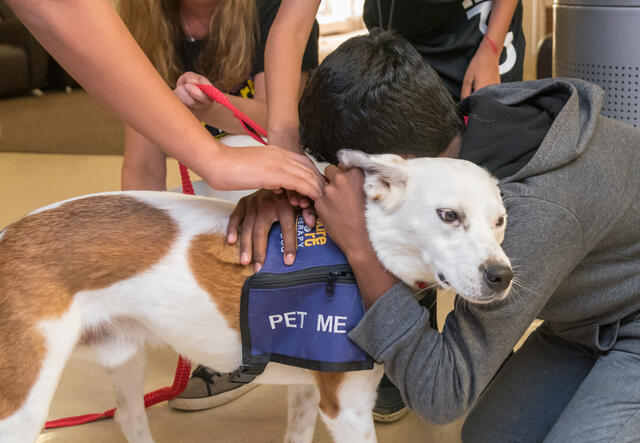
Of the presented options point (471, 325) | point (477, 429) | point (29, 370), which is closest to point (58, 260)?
point (29, 370)

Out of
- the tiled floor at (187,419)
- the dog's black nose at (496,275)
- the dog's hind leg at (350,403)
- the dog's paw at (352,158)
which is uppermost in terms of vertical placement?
the dog's paw at (352,158)

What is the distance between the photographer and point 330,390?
56.7 inches

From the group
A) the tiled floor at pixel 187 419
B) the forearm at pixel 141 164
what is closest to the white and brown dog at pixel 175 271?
the tiled floor at pixel 187 419

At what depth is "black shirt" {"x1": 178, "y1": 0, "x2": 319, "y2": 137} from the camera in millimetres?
2385

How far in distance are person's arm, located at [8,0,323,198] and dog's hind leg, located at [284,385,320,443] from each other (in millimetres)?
598

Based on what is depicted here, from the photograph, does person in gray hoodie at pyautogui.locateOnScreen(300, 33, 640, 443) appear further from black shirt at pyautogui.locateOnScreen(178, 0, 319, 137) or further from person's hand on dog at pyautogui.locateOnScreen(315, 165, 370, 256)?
black shirt at pyautogui.locateOnScreen(178, 0, 319, 137)

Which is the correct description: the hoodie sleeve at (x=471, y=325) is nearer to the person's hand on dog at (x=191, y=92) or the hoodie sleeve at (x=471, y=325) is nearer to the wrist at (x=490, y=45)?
the person's hand on dog at (x=191, y=92)

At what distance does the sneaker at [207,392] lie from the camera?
84.4 inches

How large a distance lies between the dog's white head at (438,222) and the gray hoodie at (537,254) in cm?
7

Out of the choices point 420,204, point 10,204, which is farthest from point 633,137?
point 10,204

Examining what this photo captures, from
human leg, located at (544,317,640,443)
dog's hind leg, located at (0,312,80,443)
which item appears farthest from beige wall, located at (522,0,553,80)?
dog's hind leg, located at (0,312,80,443)

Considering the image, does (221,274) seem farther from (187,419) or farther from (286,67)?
(187,419)

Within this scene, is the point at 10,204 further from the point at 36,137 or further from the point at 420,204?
the point at 420,204

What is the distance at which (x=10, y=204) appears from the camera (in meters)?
4.03
